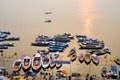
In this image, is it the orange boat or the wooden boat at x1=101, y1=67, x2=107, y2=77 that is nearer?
the wooden boat at x1=101, y1=67, x2=107, y2=77

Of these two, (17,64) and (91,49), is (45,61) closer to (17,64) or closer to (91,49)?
(17,64)

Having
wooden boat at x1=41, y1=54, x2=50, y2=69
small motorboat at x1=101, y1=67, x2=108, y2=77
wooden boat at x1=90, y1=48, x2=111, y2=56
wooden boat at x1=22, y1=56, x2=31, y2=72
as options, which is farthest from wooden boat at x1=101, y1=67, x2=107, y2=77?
wooden boat at x1=22, y1=56, x2=31, y2=72

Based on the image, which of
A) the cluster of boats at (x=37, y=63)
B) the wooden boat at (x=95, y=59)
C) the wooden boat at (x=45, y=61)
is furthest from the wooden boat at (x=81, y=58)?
the wooden boat at (x=45, y=61)

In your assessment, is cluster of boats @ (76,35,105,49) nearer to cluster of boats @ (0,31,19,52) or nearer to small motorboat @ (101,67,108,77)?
small motorboat @ (101,67,108,77)

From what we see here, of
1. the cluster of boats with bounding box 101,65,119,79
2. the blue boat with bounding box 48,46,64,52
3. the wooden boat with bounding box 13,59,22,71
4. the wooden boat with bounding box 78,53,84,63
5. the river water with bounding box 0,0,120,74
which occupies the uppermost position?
the river water with bounding box 0,0,120,74

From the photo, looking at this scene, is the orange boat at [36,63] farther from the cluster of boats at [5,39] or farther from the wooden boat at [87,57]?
the wooden boat at [87,57]

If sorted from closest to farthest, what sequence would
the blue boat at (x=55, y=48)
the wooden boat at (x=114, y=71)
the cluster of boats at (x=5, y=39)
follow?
the wooden boat at (x=114, y=71) → the blue boat at (x=55, y=48) → the cluster of boats at (x=5, y=39)

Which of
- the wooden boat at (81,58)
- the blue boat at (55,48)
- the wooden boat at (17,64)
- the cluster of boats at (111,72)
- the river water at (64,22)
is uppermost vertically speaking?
the river water at (64,22)
